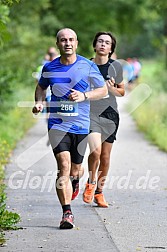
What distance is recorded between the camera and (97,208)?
1050 centimetres

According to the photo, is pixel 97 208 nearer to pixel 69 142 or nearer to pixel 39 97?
pixel 69 142

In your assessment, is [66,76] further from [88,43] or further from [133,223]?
[88,43]

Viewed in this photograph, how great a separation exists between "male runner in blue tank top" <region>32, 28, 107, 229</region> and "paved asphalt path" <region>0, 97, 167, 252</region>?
0.49 metres

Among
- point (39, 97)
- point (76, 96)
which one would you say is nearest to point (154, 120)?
point (39, 97)

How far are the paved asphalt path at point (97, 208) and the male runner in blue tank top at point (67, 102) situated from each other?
1.59 ft

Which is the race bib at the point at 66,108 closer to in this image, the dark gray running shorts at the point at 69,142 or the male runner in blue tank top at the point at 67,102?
the male runner in blue tank top at the point at 67,102

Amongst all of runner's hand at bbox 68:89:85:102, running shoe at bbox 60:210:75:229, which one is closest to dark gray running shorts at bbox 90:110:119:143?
runner's hand at bbox 68:89:85:102

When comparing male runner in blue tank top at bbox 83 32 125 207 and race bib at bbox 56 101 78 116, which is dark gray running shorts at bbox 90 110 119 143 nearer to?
male runner in blue tank top at bbox 83 32 125 207

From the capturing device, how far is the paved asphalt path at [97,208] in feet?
26.8

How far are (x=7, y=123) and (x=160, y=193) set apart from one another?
9.63 m

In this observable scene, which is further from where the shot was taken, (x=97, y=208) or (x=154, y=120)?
(x=154, y=120)

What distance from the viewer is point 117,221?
9.52m

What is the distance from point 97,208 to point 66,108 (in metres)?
1.82

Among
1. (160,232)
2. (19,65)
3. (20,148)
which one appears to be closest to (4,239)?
(160,232)
